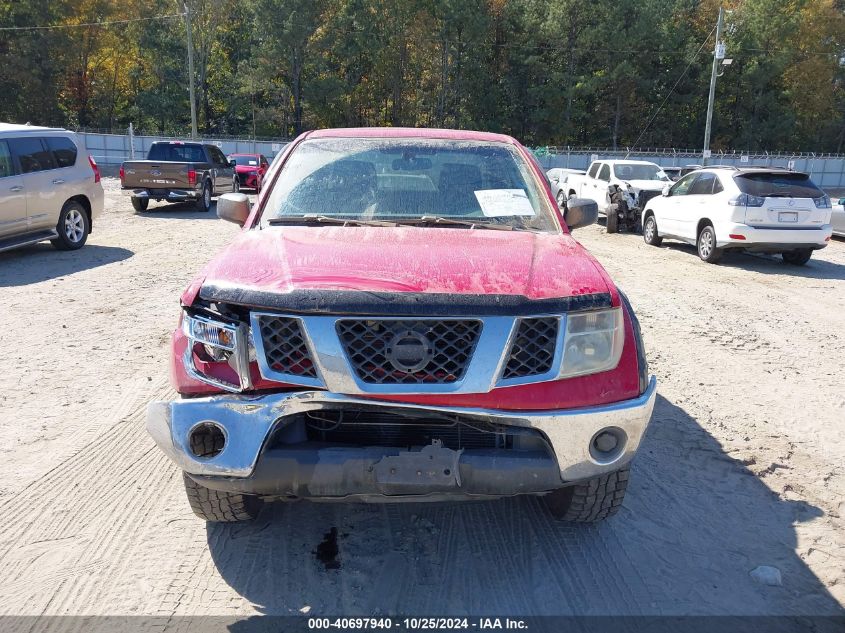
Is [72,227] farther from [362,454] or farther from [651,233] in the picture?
[651,233]

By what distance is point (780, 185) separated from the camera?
36.9ft

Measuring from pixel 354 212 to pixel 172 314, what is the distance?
4.31 m

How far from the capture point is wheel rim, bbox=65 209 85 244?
11.2m

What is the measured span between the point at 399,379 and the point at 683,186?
1213 centimetres

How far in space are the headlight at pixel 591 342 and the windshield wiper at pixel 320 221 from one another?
1290 mm

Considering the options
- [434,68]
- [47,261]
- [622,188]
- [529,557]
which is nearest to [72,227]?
[47,261]

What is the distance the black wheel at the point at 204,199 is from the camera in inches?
709

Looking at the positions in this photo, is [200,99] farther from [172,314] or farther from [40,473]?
[40,473]

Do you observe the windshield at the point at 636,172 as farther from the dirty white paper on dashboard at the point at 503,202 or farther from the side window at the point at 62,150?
the dirty white paper on dashboard at the point at 503,202

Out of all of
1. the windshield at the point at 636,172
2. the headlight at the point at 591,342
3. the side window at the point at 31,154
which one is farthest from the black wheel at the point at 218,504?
the windshield at the point at 636,172

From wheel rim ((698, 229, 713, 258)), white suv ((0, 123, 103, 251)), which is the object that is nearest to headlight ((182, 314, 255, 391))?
white suv ((0, 123, 103, 251))

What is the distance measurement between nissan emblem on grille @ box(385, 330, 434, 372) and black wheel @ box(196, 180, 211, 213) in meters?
16.6

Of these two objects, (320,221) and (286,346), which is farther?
(320,221)

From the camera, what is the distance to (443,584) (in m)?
2.90
